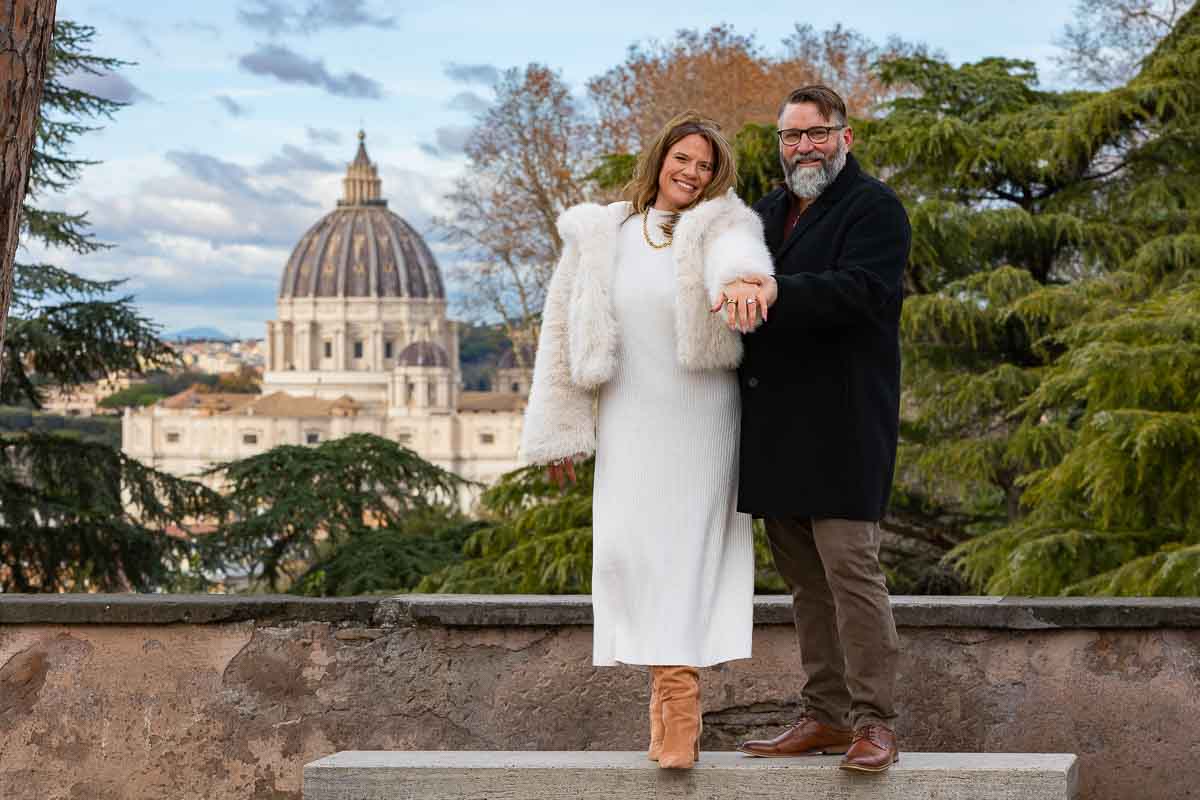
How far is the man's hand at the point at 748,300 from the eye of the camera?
10.4 feet

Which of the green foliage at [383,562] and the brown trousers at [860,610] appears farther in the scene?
the green foliage at [383,562]

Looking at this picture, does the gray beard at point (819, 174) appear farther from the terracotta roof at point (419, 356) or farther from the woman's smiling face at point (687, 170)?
the terracotta roof at point (419, 356)

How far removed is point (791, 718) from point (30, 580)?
1503 cm

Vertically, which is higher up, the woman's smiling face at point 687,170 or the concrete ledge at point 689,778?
the woman's smiling face at point 687,170

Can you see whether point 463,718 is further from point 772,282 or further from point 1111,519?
point 1111,519

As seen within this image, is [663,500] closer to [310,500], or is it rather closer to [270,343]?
[310,500]

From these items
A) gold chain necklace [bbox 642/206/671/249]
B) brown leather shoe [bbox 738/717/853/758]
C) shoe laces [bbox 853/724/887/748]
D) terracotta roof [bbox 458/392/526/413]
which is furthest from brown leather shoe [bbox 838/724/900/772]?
terracotta roof [bbox 458/392/526/413]

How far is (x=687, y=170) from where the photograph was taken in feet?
11.1

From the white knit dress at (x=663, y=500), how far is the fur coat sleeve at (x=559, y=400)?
0.18 feet

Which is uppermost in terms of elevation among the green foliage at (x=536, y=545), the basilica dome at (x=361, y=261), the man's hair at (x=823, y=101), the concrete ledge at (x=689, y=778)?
the basilica dome at (x=361, y=261)

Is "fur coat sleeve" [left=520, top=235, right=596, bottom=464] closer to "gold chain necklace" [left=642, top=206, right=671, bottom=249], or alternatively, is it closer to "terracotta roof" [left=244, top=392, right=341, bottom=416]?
"gold chain necklace" [left=642, top=206, right=671, bottom=249]

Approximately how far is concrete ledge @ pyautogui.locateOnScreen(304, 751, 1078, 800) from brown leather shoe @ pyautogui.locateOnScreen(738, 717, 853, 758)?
0.20 feet

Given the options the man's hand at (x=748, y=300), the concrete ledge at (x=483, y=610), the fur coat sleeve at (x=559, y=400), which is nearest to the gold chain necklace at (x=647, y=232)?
the fur coat sleeve at (x=559, y=400)

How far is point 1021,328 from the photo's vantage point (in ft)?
47.6
